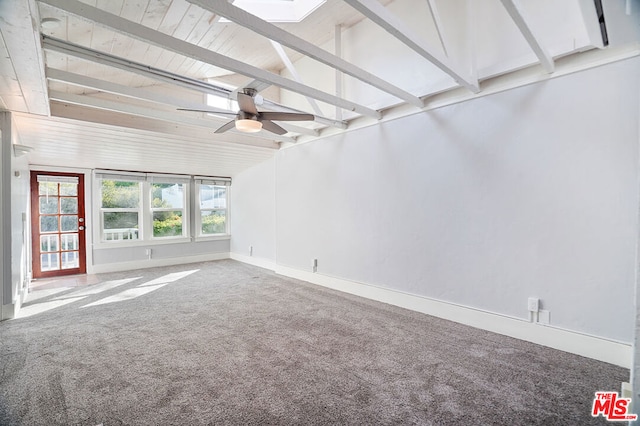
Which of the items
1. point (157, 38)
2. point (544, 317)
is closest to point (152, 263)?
point (157, 38)

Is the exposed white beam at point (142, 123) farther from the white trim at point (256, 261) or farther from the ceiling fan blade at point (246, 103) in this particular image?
the white trim at point (256, 261)

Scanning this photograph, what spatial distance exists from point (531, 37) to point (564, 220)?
1.49m

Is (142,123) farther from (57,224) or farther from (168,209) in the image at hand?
(57,224)

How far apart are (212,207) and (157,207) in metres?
1.22

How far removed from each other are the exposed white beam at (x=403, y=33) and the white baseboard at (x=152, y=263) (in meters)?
6.31

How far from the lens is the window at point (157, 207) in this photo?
19.4 ft

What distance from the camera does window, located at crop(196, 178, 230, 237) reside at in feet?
23.1

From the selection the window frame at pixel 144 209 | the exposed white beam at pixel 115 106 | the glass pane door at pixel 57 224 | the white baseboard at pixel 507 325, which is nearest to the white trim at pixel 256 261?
the window frame at pixel 144 209

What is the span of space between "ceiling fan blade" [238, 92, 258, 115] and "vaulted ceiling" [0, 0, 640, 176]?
0.41 feet

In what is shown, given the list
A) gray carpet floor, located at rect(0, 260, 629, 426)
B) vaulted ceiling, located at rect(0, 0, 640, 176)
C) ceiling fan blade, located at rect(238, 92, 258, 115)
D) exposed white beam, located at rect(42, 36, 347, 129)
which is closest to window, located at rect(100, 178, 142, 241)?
vaulted ceiling, located at rect(0, 0, 640, 176)

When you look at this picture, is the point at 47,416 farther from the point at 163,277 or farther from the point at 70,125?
the point at 163,277

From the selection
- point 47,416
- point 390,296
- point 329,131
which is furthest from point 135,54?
point 390,296

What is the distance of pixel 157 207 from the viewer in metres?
6.47

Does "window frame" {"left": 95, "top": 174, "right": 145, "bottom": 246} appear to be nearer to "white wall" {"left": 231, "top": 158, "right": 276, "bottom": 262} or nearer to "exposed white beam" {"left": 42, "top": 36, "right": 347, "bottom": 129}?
"white wall" {"left": 231, "top": 158, "right": 276, "bottom": 262}
